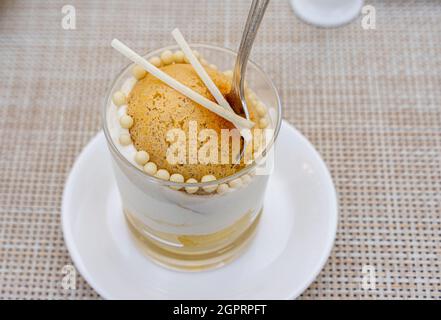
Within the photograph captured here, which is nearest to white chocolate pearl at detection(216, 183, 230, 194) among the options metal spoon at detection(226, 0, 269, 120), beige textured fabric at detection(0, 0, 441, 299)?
metal spoon at detection(226, 0, 269, 120)

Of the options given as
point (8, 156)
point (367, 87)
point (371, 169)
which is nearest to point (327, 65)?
point (367, 87)

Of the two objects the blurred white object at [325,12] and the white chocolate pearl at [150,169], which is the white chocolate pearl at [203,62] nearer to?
the white chocolate pearl at [150,169]

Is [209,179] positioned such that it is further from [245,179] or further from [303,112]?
[303,112]

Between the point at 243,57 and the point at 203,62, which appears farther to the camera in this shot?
the point at 203,62

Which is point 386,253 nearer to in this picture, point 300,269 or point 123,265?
point 300,269

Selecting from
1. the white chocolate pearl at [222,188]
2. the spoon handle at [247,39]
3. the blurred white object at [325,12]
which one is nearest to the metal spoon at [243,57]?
the spoon handle at [247,39]

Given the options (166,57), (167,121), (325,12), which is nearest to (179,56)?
(166,57)
